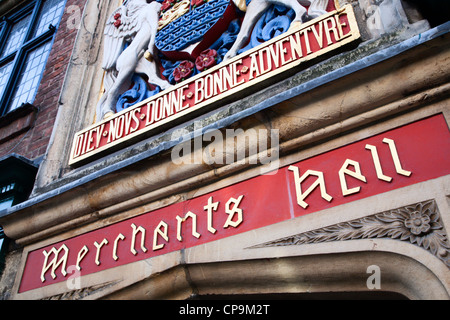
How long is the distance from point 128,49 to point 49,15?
2.36 metres

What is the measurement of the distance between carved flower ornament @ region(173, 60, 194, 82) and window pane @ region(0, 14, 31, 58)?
2.97m

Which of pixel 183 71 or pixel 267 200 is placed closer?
pixel 267 200

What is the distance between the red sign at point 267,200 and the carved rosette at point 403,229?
98mm

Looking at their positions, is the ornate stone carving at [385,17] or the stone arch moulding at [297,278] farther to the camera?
the ornate stone carving at [385,17]

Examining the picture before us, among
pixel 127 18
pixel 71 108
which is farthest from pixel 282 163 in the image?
pixel 127 18

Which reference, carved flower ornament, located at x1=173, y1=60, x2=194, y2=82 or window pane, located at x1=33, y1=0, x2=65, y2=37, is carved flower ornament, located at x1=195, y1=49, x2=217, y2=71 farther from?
window pane, located at x1=33, y1=0, x2=65, y2=37

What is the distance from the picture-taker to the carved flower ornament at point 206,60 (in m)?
2.49

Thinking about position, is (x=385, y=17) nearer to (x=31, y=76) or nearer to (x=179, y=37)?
(x=179, y=37)

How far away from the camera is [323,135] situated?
1647mm

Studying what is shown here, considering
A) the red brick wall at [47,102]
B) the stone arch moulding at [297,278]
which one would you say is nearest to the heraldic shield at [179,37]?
the red brick wall at [47,102]

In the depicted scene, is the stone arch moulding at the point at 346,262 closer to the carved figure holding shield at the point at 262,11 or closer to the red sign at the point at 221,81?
the red sign at the point at 221,81

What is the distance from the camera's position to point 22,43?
452cm

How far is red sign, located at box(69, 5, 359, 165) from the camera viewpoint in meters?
2.01

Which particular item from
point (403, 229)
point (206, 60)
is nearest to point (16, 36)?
point (206, 60)
